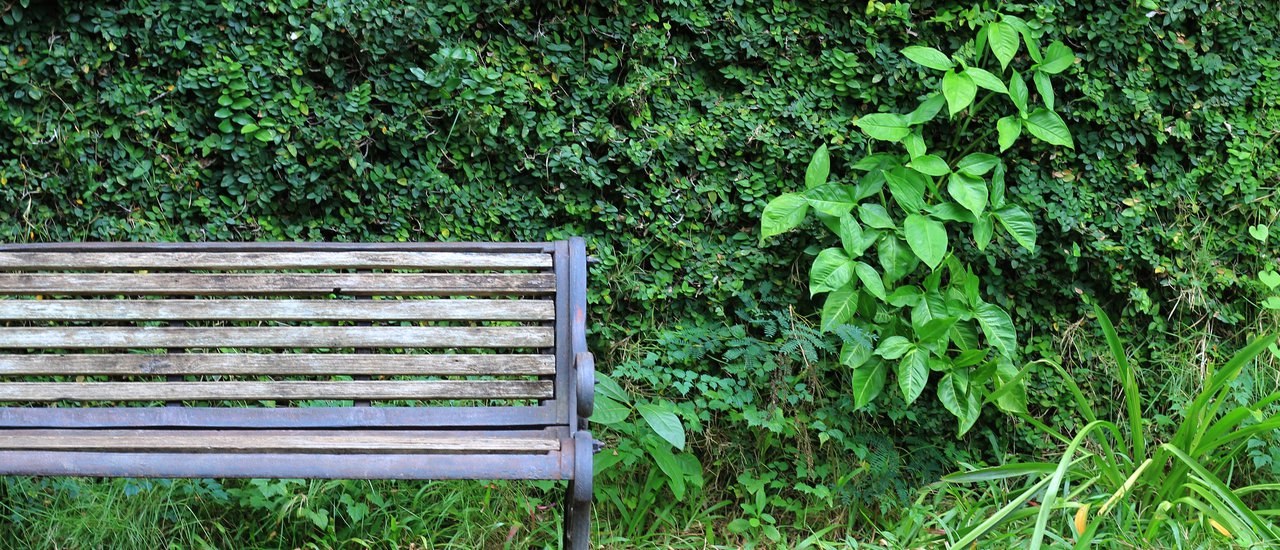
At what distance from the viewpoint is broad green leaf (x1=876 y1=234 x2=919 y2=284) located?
3188 millimetres

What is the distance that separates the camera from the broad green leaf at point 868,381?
3.17 metres

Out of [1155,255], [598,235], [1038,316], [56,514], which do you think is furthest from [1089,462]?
[56,514]

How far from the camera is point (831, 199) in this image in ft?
10.8

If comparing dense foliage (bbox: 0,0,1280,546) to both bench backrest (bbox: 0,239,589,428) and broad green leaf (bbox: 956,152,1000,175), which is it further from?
bench backrest (bbox: 0,239,589,428)

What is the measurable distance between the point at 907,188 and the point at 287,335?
1.96 m

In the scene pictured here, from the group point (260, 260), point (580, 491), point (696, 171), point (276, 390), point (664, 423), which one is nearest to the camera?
point (580, 491)

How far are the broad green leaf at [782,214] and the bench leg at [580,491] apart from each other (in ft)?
3.58

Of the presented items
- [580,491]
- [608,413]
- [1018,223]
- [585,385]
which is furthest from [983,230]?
[580,491]

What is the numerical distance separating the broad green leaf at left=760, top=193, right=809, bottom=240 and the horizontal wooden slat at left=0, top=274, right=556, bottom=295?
83 cm

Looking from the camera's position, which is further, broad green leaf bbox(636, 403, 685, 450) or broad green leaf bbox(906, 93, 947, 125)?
broad green leaf bbox(906, 93, 947, 125)

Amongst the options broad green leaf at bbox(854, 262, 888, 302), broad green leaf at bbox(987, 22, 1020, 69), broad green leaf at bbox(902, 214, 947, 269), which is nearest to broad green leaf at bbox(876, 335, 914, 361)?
broad green leaf at bbox(854, 262, 888, 302)

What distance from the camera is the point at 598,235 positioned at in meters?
3.43

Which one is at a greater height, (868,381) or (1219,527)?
(868,381)

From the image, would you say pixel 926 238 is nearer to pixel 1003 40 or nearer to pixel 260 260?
pixel 1003 40
